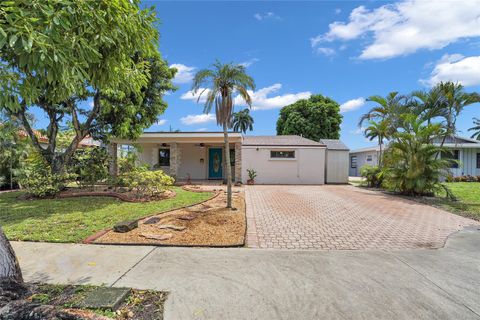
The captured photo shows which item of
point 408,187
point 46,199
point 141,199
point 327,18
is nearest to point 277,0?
point 327,18

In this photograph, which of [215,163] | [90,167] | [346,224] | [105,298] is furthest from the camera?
[215,163]

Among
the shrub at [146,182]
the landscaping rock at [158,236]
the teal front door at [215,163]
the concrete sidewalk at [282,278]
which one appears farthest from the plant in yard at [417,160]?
the landscaping rock at [158,236]

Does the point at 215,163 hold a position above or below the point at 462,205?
above

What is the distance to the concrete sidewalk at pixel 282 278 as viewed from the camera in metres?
3.06

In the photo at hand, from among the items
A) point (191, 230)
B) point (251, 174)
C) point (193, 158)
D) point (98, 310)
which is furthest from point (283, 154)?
point (98, 310)

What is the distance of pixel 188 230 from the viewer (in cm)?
615

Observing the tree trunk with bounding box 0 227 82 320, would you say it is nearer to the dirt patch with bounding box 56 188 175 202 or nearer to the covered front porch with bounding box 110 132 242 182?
the dirt patch with bounding box 56 188 175 202

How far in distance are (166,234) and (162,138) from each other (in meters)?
12.1

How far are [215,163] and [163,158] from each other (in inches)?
149

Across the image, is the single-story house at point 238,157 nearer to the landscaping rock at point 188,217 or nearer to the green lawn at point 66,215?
the green lawn at point 66,215

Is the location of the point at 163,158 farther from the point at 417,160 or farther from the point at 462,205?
the point at 462,205

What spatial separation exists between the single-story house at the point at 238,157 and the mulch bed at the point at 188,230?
9315mm

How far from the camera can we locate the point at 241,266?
425 cm

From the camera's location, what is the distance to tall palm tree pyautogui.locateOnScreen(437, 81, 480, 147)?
13.0 meters
